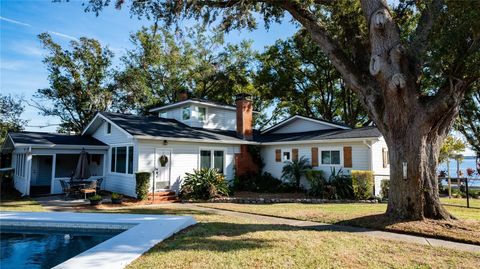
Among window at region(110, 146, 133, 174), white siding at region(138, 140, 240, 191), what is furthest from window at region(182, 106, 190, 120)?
window at region(110, 146, 133, 174)

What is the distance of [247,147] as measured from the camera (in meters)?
19.0

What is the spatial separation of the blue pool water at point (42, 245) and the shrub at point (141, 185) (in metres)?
5.32

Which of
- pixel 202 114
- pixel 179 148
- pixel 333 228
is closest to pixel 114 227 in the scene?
pixel 333 228

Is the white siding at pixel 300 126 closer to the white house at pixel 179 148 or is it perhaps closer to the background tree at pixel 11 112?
the white house at pixel 179 148

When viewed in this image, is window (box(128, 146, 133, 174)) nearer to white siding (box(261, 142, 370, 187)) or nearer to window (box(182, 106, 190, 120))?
window (box(182, 106, 190, 120))

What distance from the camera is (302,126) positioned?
20.7 m

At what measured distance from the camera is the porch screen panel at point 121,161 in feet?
50.2

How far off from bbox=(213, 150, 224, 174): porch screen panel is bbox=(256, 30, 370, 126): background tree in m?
14.2

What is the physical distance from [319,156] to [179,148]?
307 inches

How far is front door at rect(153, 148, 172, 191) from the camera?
14961 millimetres

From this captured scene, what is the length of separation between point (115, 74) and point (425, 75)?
1091 inches

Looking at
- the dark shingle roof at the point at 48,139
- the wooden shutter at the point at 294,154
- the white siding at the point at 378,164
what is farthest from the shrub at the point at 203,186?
the white siding at the point at 378,164

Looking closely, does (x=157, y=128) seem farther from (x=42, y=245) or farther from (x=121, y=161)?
(x=42, y=245)

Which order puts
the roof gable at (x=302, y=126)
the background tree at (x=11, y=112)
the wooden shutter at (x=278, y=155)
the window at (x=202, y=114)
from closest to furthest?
the wooden shutter at (x=278, y=155) < the roof gable at (x=302, y=126) < the window at (x=202, y=114) < the background tree at (x=11, y=112)
